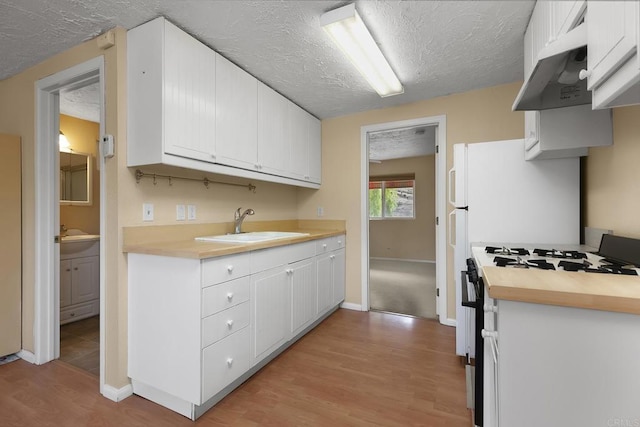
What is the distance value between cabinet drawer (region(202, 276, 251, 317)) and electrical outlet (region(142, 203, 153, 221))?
72cm

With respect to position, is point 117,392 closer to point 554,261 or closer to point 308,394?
point 308,394

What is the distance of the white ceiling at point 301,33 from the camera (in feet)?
5.16

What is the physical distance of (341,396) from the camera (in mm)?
1740

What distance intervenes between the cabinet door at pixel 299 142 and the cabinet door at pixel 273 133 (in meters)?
0.08

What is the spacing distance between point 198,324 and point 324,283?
1.52 meters

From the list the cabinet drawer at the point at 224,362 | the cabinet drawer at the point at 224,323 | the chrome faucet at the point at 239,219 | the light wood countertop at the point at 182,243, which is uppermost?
the chrome faucet at the point at 239,219

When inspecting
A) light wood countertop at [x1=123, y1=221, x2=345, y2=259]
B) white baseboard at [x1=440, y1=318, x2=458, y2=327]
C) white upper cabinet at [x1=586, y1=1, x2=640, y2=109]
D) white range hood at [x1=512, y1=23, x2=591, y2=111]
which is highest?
white range hood at [x1=512, y1=23, x2=591, y2=111]

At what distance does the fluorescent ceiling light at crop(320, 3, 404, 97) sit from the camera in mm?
1604

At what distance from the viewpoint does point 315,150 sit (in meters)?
3.39

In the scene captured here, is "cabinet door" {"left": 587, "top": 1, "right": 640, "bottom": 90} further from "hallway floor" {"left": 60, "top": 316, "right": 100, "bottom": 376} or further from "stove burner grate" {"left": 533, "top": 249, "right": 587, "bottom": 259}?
"hallway floor" {"left": 60, "top": 316, "right": 100, "bottom": 376}

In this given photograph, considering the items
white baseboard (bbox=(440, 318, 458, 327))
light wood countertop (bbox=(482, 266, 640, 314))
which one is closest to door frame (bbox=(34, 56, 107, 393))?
light wood countertop (bbox=(482, 266, 640, 314))

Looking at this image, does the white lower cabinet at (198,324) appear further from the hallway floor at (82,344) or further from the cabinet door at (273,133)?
the cabinet door at (273,133)

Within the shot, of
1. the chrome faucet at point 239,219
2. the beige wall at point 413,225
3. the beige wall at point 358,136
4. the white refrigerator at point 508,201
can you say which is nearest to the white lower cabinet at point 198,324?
the chrome faucet at point 239,219

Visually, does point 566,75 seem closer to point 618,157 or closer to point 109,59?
point 618,157
